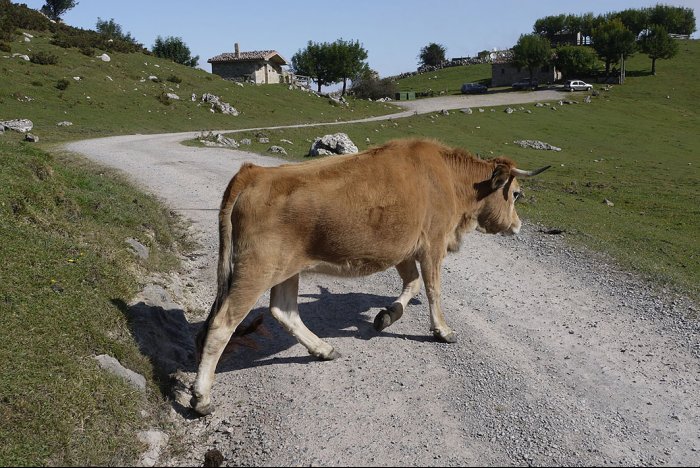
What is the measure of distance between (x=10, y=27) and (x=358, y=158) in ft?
185

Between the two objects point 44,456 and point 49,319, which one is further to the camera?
point 49,319

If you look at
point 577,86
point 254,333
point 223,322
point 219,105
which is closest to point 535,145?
point 219,105

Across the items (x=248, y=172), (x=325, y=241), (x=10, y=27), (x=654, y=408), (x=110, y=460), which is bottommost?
(x=654, y=408)

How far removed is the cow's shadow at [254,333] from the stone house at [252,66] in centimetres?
7262

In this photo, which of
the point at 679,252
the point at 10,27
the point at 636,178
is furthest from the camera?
the point at 10,27

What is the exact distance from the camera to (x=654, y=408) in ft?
22.2

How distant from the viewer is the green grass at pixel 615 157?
1473 cm

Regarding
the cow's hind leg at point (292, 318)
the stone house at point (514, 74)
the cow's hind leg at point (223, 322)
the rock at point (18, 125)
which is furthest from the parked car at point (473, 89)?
the cow's hind leg at point (223, 322)

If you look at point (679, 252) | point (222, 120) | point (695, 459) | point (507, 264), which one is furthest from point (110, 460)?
point (222, 120)

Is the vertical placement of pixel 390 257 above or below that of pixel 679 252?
above

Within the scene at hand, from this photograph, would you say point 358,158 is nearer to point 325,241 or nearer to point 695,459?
point 325,241

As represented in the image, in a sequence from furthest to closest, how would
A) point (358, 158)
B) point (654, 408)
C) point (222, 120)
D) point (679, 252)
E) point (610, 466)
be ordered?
point (222, 120) < point (679, 252) < point (358, 158) < point (654, 408) < point (610, 466)

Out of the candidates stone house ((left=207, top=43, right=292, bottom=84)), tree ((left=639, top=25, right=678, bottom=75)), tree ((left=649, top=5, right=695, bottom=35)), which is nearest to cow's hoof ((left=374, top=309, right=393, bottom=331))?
stone house ((left=207, top=43, right=292, bottom=84))

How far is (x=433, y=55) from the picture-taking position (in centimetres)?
13925
